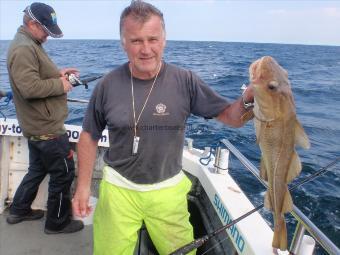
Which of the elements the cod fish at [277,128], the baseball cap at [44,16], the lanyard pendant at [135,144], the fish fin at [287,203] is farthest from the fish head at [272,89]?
the baseball cap at [44,16]

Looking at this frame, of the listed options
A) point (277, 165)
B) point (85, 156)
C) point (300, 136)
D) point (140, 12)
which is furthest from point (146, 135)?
point (300, 136)

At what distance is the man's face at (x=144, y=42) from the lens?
2527 mm

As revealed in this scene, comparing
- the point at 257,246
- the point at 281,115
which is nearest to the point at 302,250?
the point at 257,246

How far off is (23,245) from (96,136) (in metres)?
1.99

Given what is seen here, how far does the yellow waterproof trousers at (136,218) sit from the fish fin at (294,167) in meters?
1.05

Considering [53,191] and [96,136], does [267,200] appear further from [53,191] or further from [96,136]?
[53,191]

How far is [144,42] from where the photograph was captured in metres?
2.53

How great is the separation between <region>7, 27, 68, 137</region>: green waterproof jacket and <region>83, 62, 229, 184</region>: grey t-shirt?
43.1 inches

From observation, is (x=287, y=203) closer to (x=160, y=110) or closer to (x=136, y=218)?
(x=160, y=110)

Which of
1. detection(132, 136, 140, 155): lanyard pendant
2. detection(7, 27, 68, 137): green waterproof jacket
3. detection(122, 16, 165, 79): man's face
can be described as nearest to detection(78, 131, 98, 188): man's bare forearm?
detection(132, 136, 140, 155): lanyard pendant

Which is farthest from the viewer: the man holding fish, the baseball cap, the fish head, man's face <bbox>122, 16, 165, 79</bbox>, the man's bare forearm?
the baseball cap

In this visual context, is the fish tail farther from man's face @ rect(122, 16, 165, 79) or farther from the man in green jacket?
the man in green jacket

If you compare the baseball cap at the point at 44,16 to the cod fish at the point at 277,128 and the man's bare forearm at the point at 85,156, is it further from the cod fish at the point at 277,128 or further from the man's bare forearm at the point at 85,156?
the cod fish at the point at 277,128

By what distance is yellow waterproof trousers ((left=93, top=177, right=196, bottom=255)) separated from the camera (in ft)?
9.10
